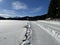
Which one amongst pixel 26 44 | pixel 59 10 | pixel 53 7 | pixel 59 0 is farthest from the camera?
pixel 53 7

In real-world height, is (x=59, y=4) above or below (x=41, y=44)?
above

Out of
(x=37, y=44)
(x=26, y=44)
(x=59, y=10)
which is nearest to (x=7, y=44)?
(x=26, y=44)

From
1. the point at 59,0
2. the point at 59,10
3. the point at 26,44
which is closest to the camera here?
the point at 26,44

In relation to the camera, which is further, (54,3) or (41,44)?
(54,3)

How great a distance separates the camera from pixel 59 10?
89812mm

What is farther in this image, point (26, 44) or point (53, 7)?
point (53, 7)

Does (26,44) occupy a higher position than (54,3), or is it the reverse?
(54,3)

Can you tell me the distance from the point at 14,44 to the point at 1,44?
629 mm

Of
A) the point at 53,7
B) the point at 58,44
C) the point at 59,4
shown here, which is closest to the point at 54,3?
the point at 53,7

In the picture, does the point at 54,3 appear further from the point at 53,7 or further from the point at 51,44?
the point at 51,44

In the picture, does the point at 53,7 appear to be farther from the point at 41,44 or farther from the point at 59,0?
the point at 41,44

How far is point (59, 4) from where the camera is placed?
98062 millimetres

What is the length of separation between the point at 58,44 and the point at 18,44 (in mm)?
2009

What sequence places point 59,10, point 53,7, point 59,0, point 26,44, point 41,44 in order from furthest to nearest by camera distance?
point 53,7, point 59,0, point 59,10, point 41,44, point 26,44
